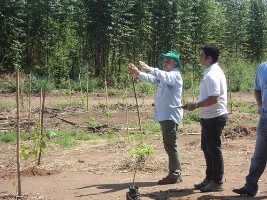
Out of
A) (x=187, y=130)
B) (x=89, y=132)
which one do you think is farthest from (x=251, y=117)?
(x=89, y=132)

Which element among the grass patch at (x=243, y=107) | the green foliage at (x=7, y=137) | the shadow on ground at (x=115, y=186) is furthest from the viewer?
the grass patch at (x=243, y=107)

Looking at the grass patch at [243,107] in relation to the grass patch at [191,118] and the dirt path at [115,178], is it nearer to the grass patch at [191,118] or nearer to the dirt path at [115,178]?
the grass patch at [191,118]

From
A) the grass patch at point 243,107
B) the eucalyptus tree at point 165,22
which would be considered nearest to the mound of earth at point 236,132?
the grass patch at point 243,107

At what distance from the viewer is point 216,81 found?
552 cm

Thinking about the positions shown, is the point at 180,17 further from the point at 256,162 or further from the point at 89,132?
the point at 256,162

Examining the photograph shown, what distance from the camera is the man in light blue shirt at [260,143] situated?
17.5 ft

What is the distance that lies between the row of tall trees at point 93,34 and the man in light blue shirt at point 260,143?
61.0ft

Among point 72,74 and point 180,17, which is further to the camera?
point 180,17

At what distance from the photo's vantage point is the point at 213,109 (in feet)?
18.3

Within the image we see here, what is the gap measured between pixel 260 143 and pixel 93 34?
65.6 feet

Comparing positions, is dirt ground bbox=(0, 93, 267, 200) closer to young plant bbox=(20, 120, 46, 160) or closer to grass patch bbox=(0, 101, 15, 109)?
young plant bbox=(20, 120, 46, 160)

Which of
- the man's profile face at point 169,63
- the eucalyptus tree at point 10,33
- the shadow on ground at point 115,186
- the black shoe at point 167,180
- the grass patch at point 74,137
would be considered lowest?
the shadow on ground at point 115,186

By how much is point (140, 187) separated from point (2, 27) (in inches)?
731

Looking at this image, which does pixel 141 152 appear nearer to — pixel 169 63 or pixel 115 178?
pixel 115 178
